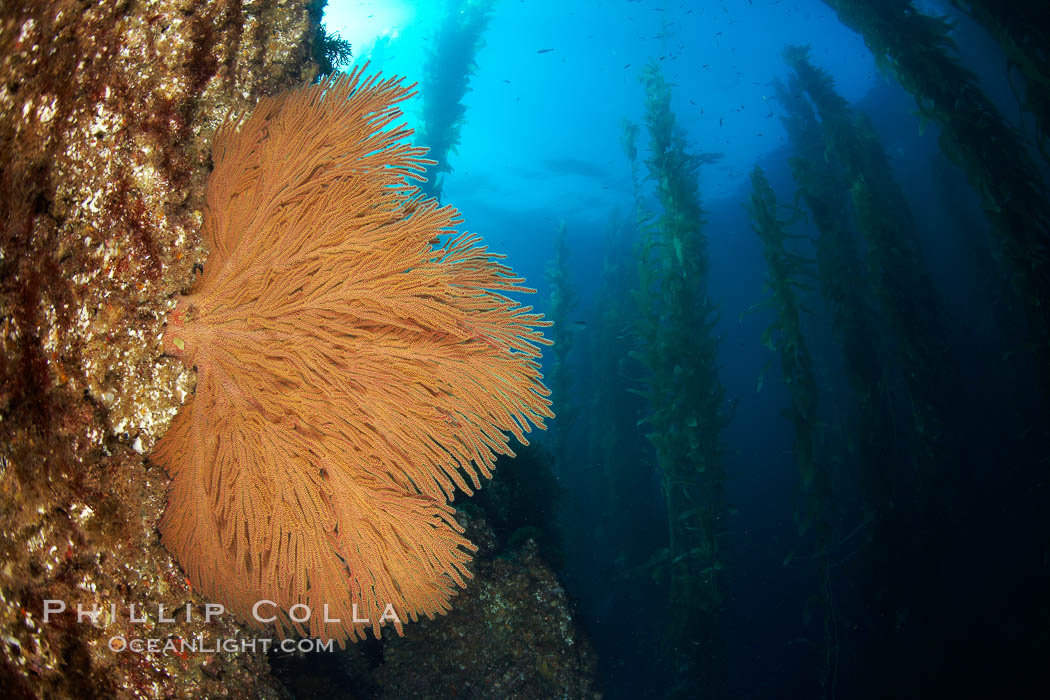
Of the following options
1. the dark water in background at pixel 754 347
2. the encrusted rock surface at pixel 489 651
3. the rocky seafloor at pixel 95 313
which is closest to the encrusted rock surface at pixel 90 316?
the rocky seafloor at pixel 95 313

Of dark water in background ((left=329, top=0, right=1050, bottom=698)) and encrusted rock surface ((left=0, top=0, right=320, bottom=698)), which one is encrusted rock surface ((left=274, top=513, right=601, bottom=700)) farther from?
encrusted rock surface ((left=0, top=0, right=320, bottom=698))

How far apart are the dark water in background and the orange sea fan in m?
3.34

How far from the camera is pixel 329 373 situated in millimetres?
1861

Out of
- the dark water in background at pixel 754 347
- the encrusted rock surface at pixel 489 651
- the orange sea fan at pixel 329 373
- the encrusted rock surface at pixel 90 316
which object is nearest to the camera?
the encrusted rock surface at pixel 90 316

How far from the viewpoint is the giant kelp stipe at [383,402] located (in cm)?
137

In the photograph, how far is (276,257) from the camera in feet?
6.21

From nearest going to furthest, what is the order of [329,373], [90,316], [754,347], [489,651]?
[90,316]
[329,373]
[489,651]
[754,347]

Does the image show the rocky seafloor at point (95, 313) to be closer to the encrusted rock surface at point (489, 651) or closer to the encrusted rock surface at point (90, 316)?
the encrusted rock surface at point (90, 316)

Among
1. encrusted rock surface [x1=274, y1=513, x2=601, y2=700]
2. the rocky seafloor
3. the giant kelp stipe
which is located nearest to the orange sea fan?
the giant kelp stipe

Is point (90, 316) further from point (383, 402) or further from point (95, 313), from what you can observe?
point (383, 402)

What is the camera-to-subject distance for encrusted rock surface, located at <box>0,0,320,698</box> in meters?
1.30

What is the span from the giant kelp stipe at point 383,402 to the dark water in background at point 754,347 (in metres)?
0.16

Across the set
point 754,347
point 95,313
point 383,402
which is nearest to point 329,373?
point 383,402

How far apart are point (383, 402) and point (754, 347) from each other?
3111cm
